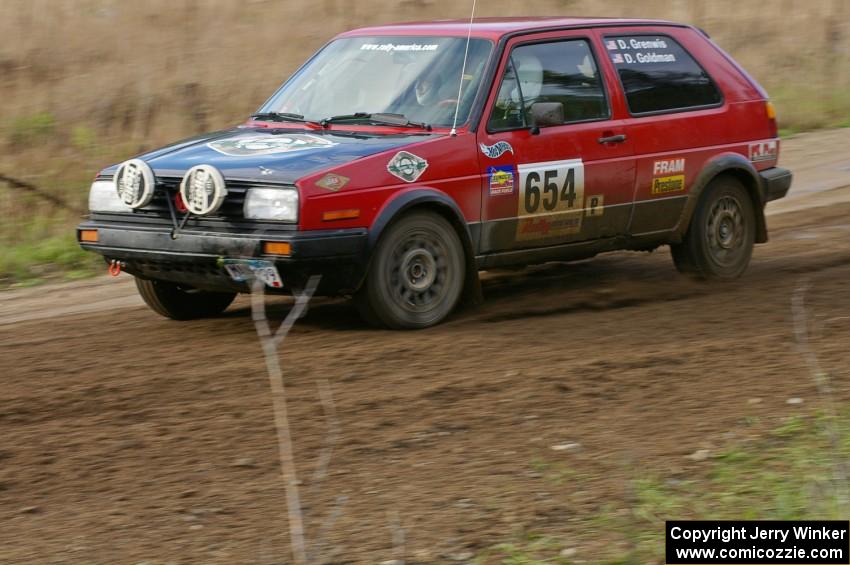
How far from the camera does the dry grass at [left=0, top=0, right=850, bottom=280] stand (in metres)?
13.5

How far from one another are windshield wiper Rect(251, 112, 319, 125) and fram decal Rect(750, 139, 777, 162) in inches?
121

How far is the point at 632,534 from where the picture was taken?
4.06 m

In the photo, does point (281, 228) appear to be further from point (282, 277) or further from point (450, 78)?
point (450, 78)

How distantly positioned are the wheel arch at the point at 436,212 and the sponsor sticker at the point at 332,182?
0.88 feet

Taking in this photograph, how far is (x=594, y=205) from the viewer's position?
7594 mm

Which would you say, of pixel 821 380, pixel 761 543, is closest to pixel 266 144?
pixel 821 380

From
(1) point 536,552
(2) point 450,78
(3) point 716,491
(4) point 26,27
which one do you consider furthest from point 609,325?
(4) point 26,27

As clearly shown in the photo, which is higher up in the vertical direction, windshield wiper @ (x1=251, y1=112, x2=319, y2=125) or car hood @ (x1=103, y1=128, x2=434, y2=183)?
windshield wiper @ (x1=251, y1=112, x2=319, y2=125)

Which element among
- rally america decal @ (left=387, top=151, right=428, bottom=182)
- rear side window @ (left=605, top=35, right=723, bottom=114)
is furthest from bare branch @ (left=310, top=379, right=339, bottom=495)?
rear side window @ (left=605, top=35, right=723, bottom=114)

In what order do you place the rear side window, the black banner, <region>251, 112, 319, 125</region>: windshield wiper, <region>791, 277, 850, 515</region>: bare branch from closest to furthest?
the black banner → <region>791, 277, 850, 515</region>: bare branch → <region>251, 112, 319, 125</region>: windshield wiper → the rear side window

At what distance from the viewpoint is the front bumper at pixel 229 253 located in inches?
248

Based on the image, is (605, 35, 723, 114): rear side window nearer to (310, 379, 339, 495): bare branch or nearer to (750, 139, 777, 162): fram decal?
(750, 139, 777, 162): fram decal

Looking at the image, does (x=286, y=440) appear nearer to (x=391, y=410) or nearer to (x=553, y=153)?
(x=391, y=410)

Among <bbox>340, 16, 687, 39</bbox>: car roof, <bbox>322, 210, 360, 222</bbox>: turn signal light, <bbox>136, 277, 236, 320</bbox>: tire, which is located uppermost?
<bbox>340, 16, 687, 39</bbox>: car roof
